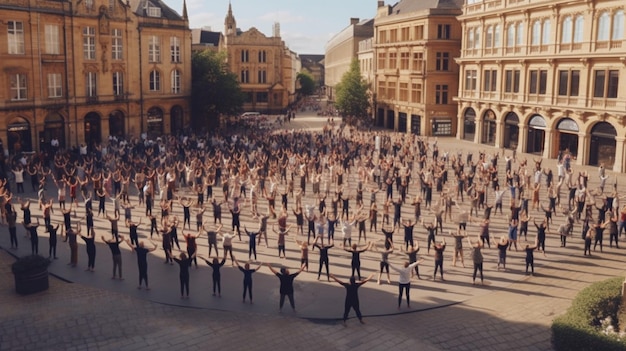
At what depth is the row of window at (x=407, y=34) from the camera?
204ft

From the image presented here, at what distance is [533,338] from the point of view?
15.0 m

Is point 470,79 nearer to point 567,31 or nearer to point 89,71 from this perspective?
point 567,31

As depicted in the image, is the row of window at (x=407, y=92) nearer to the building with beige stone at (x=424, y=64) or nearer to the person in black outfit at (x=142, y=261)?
the building with beige stone at (x=424, y=64)

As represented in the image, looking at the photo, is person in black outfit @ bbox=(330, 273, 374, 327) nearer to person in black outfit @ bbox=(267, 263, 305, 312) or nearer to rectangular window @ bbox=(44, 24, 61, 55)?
person in black outfit @ bbox=(267, 263, 305, 312)

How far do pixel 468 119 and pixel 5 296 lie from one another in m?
49.9

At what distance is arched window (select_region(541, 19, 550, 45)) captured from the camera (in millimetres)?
46281

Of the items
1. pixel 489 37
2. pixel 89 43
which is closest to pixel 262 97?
→ pixel 89 43

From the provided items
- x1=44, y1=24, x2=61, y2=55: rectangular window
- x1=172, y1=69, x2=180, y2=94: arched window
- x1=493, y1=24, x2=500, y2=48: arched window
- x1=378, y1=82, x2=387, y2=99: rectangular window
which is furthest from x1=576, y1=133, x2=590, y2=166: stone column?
x1=44, y1=24, x2=61, y2=55: rectangular window

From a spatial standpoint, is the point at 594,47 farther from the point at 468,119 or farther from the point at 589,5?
the point at 468,119

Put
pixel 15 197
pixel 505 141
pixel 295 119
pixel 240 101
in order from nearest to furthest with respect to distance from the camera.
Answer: pixel 15 197
pixel 505 141
pixel 240 101
pixel 295 119

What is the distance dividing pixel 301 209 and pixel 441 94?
140 ft

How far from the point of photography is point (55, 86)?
47781 mm

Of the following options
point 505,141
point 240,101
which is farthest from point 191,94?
point 505,141

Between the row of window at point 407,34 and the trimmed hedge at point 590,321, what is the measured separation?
4953 centimetres
